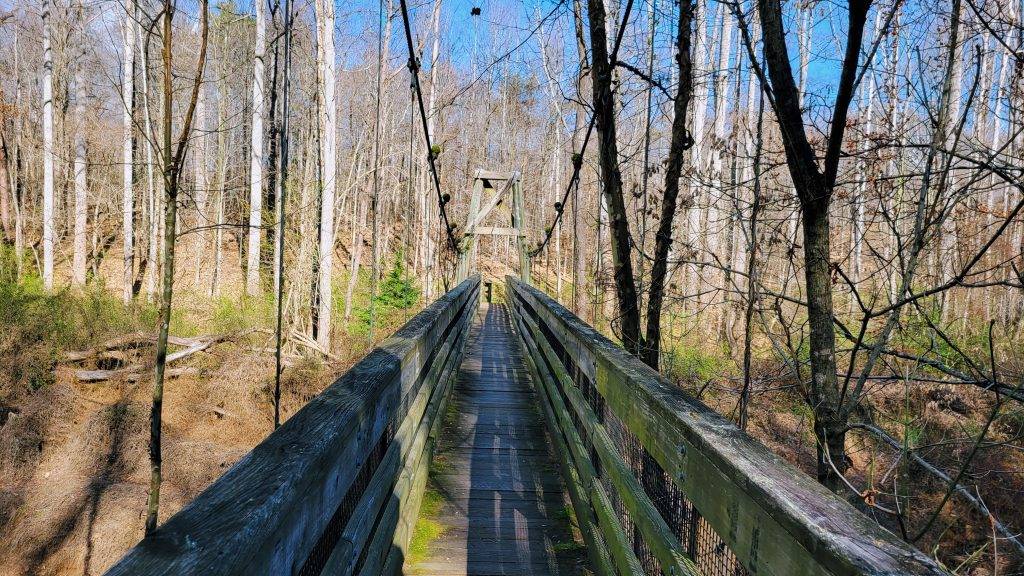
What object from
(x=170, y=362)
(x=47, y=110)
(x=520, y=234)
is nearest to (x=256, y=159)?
(x=170, y=362)

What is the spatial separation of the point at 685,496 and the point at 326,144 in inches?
359

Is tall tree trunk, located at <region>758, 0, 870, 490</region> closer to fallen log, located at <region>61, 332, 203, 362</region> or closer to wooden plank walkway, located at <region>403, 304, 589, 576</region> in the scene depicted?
wooden plank walkway, located at <region>403, 304, 589, 576</region>

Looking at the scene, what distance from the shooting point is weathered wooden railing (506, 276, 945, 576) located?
75 cm

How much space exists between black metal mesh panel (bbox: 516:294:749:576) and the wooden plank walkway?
1.58ft

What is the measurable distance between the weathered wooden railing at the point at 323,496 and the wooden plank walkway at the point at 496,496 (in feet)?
0.71

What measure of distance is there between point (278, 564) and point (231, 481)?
0.15m

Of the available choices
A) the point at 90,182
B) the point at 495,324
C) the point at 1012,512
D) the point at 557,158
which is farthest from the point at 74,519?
the point at 557,158

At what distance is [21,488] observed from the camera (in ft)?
17.7

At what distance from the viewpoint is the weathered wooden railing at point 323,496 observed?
72 centimetres

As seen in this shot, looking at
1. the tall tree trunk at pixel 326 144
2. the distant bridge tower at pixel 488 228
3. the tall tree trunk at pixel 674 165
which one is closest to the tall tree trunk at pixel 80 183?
the tall tree trunk at pixel 326 144

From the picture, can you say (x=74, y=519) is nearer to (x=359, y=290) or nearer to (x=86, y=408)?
(x=86, y=408)

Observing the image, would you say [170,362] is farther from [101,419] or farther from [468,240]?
[468,240]

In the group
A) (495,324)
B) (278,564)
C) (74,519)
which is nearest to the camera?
(278,564)

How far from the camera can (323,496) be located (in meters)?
1.11
